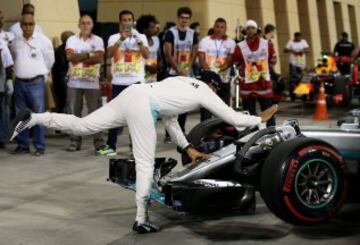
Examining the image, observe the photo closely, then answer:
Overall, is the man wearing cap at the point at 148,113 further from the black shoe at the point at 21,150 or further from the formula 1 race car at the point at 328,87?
the formula 1 race car at the point at 328,87

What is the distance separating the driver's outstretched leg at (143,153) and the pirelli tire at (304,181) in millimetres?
931

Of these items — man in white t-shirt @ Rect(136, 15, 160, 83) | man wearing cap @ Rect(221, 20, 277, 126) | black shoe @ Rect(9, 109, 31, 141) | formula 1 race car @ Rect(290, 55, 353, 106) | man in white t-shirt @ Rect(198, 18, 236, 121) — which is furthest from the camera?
formula 1 race car @ Rect(290, 55, 353, 106)

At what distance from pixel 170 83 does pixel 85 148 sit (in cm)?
488

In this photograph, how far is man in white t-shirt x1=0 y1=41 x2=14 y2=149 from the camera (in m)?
10.2

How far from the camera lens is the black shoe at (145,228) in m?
5.96

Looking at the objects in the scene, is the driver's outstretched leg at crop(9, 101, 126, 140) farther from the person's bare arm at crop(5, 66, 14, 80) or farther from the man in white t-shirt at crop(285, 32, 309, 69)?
the man in white t-shirt at crop(285, 32, 309, 69)

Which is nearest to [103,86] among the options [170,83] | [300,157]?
[170,83]

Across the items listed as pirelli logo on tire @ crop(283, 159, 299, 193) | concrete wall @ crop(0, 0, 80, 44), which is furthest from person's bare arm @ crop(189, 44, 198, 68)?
pirelli logo on tire @ crop(283, 159, 299, 193)

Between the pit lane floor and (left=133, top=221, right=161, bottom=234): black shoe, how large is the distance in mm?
57

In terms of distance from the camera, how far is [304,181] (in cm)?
576

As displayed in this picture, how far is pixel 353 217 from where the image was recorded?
21.5 ft

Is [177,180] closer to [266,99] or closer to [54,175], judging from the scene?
[54,175]

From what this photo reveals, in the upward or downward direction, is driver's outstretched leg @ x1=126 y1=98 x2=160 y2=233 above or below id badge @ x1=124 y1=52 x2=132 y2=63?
below

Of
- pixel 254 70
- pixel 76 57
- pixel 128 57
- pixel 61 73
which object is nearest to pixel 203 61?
pixel 254 70
